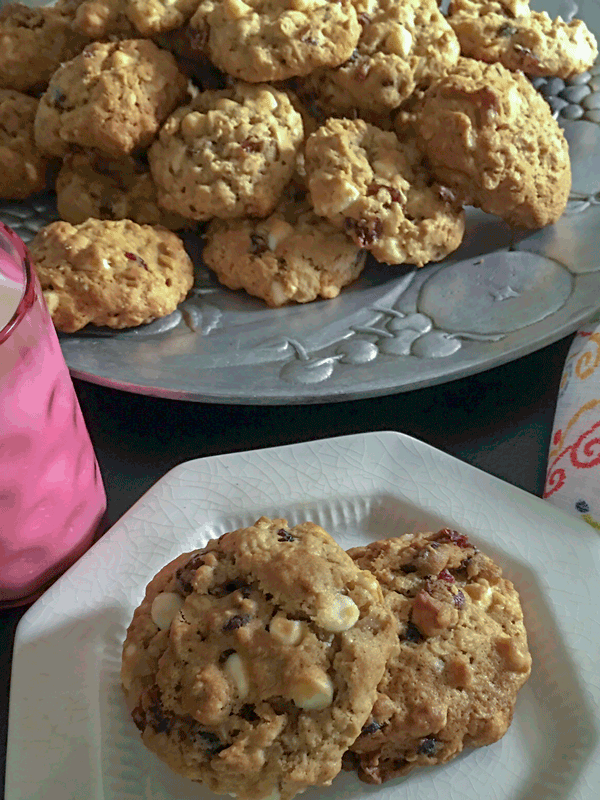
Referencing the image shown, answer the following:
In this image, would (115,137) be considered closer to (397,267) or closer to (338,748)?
(397,267)

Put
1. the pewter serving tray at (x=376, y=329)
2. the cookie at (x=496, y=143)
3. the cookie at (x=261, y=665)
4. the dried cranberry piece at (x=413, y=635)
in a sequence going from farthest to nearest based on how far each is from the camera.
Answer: the cookie at (x=496, y=143), the pewter serving tray at (x=376, y=329), the dried cranberry piece at (x=413, y=635), the cookie at (x=261, y=665)

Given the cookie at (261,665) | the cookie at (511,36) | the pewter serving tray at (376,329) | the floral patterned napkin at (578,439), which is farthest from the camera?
the cookie at (511,36)

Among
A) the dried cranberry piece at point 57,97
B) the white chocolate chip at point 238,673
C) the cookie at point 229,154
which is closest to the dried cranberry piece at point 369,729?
the white chocolate chip at point 238,673

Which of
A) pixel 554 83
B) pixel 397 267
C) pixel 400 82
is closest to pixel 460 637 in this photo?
pixel 397 267

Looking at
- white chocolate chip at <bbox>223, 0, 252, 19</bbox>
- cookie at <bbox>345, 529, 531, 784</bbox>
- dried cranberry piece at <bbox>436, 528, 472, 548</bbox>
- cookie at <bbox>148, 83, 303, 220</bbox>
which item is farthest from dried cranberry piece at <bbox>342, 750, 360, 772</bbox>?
white chocolate chip at <bbox>223, 0, 252, 19</bbox>

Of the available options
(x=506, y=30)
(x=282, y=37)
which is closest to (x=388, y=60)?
(x=282, y=37)

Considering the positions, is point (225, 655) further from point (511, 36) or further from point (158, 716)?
point (511, 36)

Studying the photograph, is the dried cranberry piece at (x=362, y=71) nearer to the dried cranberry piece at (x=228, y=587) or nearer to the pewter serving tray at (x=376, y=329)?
the pewter serving tray at (x=376, y=329)

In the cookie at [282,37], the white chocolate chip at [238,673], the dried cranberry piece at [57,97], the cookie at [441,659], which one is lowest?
the cookie at [441,659]
